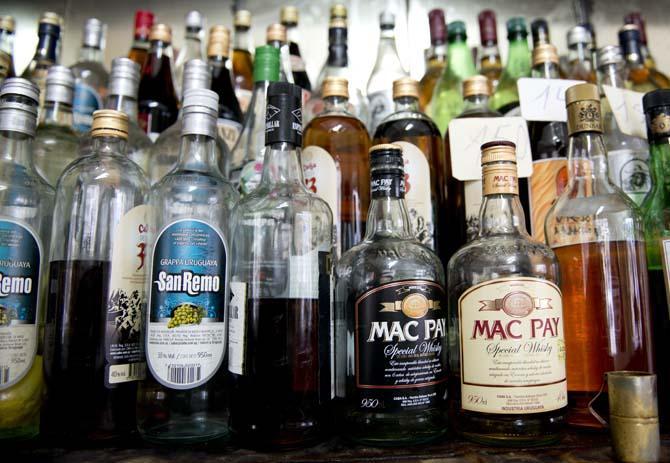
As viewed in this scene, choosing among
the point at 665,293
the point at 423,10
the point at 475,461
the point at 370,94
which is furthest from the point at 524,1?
the point at 475,461

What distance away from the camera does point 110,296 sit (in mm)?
663

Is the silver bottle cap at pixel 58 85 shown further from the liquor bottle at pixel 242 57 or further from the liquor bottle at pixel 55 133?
the liquor bottle at pixel 242 57

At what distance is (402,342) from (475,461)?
0.49 feet

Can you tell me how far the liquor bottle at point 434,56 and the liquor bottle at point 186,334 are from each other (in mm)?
717

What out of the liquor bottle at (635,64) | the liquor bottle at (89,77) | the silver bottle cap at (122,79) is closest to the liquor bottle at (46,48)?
the liquor bottle at (89,77)

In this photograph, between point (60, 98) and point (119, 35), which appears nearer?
point (60, 98)

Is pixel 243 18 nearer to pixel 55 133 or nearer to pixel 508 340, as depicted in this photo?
pixel 55 133

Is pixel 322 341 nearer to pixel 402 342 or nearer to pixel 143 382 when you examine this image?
pixel 402 342

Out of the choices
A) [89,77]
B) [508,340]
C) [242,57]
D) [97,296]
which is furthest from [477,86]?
[89,77]

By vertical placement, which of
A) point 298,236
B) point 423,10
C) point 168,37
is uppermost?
point 423,10

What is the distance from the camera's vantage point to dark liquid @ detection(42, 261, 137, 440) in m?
0.62

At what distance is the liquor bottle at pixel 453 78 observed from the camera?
1.15 metres

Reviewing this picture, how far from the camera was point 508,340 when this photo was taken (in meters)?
0.61

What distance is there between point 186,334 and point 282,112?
0.31 metres
